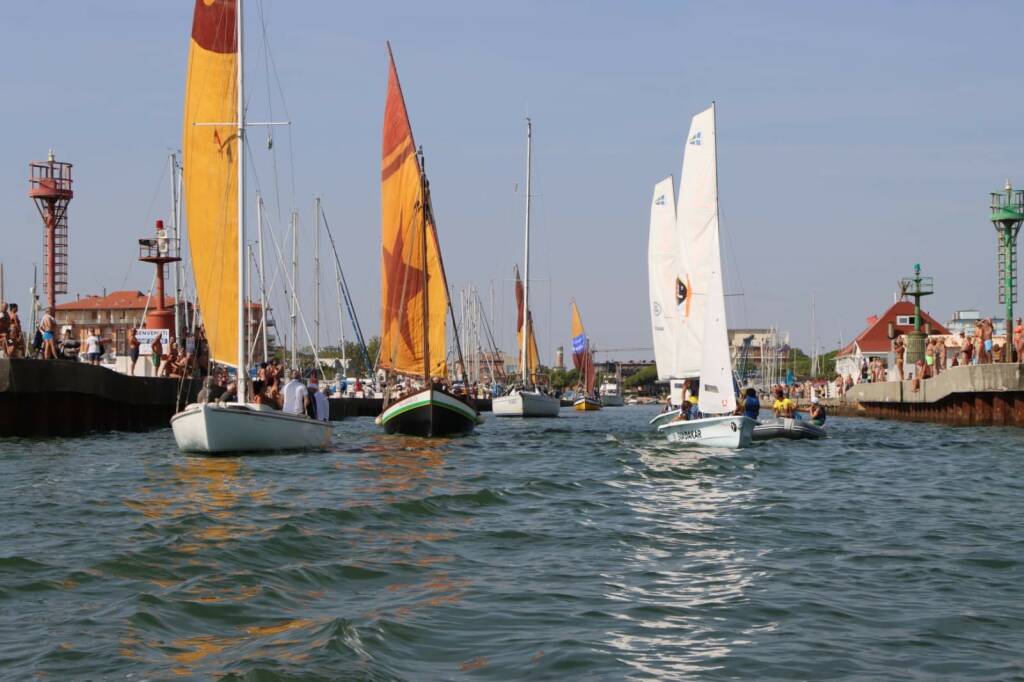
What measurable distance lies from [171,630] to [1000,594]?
7606 millimetres

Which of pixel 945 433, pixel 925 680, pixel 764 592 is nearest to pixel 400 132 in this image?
pixel 945 433

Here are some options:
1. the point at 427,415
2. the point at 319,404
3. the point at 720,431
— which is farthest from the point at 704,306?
the point at 319,404

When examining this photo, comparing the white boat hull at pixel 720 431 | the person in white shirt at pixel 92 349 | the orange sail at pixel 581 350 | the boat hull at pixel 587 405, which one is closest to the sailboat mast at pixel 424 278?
the white boat hull at pixel 720 431

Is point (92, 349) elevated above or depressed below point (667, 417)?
above

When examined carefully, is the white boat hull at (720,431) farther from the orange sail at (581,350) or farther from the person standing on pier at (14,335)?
the orange sail at (581,350)

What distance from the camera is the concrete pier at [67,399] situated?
3222 cm

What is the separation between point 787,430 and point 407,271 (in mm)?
12948

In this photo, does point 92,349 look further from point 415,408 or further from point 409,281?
point 415,408

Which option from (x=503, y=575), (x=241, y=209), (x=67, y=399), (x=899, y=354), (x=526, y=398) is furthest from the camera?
(x=526, y=398)

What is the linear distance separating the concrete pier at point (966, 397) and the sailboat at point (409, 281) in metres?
17.8

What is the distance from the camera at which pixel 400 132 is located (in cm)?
4047

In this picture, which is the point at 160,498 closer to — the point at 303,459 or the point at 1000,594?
the point at 303,459

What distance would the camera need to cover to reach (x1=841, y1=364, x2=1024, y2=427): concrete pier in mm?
41438

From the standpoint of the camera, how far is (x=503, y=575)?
12.4 meters
